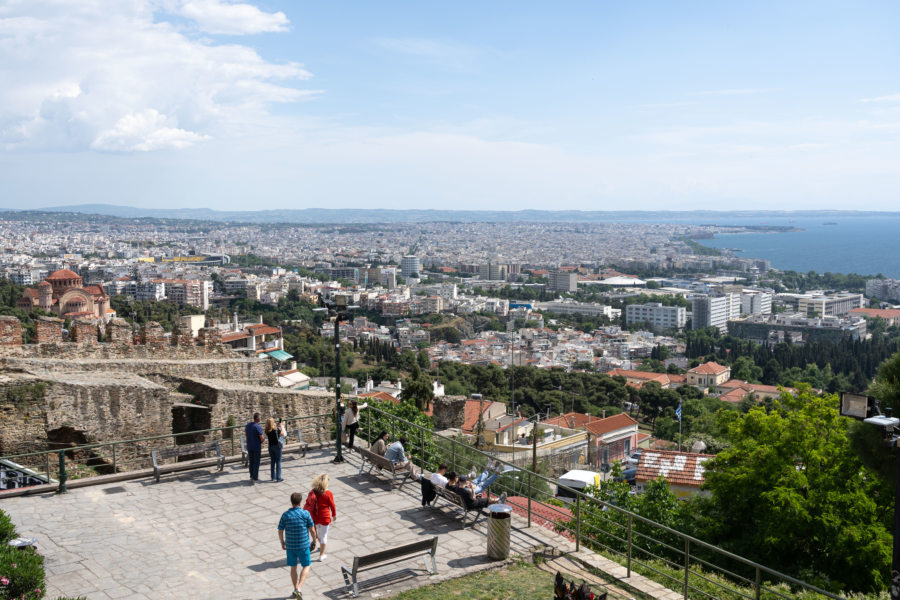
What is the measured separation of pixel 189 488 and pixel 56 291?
5243 centimetres

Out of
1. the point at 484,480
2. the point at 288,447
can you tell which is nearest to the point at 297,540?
the point at 484,480

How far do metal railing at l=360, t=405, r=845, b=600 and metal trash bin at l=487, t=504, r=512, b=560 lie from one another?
0.47 metres

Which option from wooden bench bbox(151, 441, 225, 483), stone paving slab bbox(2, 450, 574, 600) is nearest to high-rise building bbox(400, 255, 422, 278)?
wooden bench bbox(151, 441, 225, 483)

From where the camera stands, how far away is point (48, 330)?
A: 1207 centimetres

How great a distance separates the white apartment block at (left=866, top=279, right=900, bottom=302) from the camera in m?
133

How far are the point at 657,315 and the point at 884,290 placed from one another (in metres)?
50.6

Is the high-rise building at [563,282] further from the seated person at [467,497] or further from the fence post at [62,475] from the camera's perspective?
the fence post at [62,475]

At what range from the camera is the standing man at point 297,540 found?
17.9ft

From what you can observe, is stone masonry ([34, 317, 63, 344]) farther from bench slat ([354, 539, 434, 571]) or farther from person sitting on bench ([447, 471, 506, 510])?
bench slat ([354, 539, 434, 571])

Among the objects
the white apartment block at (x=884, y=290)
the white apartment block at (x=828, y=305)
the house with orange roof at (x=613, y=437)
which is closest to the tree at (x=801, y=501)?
the house with orange roof at (x=613, y=437)

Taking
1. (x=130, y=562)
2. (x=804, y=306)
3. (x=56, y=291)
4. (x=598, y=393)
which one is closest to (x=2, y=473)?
(x=130, y=562)

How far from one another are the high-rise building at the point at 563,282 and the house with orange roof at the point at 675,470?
136 meters

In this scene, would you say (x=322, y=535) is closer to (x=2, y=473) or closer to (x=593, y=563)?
(x=593, y=563)

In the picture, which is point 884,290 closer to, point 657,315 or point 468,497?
point 657,315
